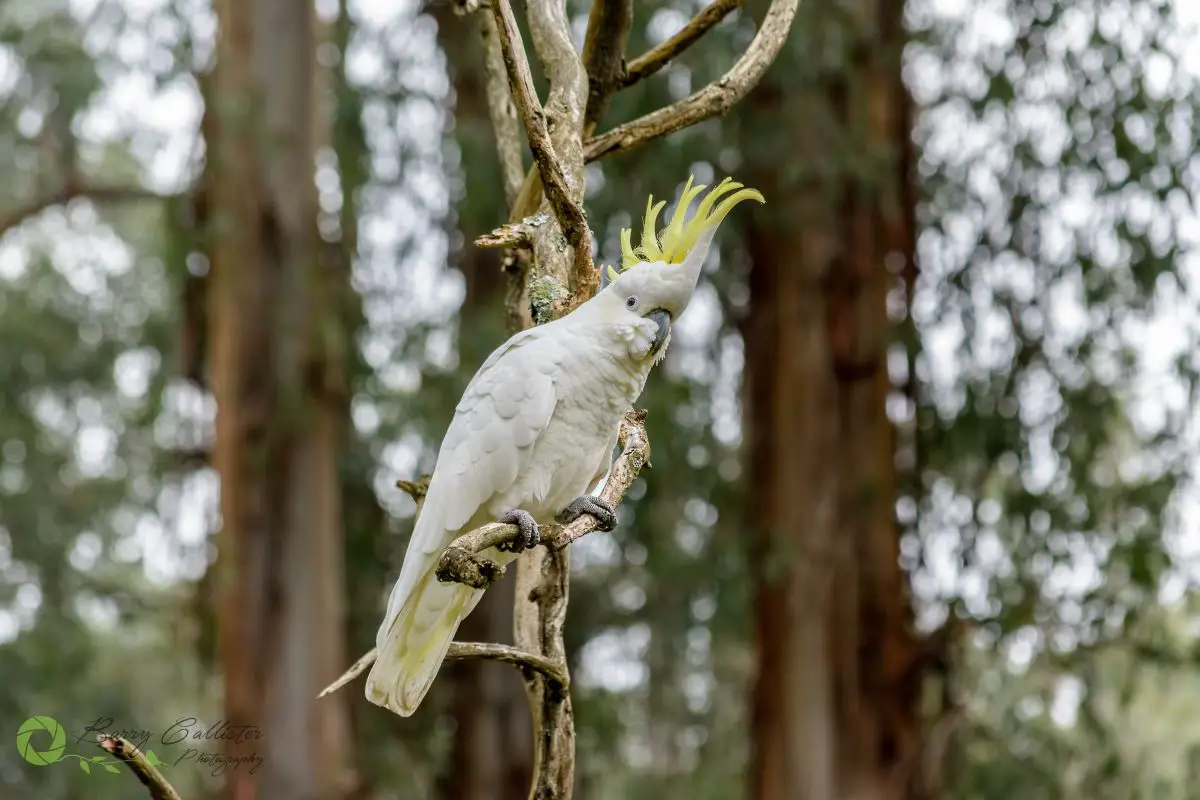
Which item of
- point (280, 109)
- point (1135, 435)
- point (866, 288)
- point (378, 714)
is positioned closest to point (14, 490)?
point (378, 714)

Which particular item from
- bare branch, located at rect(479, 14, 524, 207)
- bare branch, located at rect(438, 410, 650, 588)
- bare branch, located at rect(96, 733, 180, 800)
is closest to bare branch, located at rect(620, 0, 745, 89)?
bare branch, located at rect(479, 14, 524, 207)

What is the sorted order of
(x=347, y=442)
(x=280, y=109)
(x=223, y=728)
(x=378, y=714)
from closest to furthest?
(x=223, y=728) → (x=280, y=109) → (x=347, y=442) → (x=378, y=714)

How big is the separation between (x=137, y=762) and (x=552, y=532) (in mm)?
582

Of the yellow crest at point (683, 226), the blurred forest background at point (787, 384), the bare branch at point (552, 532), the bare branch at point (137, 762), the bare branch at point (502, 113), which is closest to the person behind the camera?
the bare branch at point (137, 762)

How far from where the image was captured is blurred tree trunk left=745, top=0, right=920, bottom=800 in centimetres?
434

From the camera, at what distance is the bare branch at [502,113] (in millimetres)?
2305

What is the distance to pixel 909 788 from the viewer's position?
178 inches

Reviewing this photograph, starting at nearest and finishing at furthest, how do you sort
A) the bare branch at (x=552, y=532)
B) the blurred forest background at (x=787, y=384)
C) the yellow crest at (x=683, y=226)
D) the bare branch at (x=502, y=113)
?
1. the bare branch at (x=552, y=532)
2. the yellow crest at (x=683, y=226)
3. the bare branch at (x=502, y=113)
4. the blurred forest background at (x=787, y=384)

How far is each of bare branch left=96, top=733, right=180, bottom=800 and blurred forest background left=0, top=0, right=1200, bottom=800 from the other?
272 cm

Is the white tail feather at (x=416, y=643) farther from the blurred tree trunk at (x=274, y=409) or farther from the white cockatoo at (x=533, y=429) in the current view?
the blurred tree trunk at (x=274, y=409)

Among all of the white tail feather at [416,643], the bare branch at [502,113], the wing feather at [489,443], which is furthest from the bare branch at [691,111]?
the white tail feather at [416,643]

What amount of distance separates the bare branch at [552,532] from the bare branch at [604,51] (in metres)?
0.50

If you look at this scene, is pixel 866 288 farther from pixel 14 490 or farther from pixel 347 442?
pixel 14 490

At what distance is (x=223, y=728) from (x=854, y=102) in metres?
2.75
